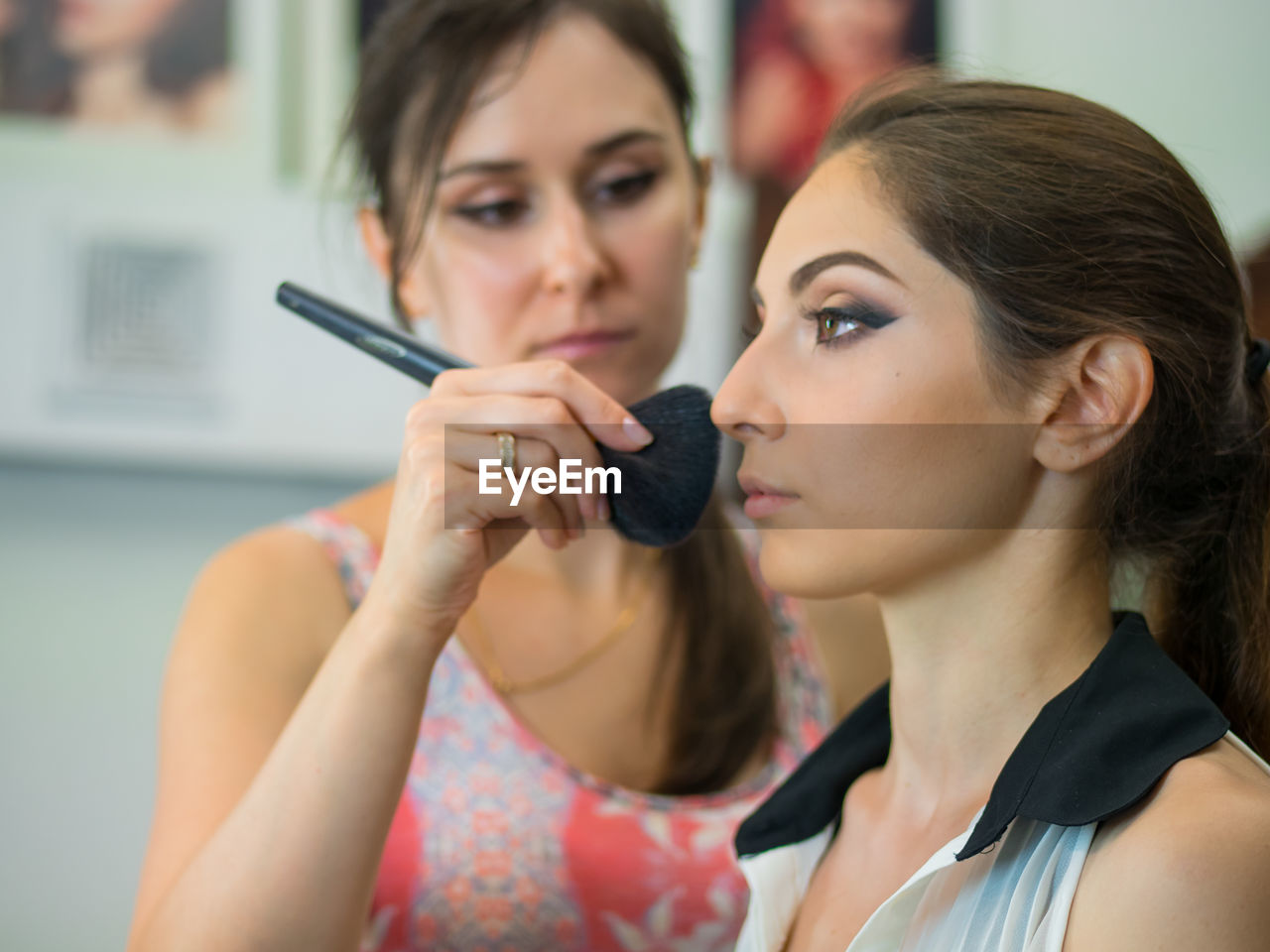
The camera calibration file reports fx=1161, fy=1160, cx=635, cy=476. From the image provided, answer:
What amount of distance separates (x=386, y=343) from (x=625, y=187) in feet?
0.80

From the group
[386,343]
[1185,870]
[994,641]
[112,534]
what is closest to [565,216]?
[386,343]

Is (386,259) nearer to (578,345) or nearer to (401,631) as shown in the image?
(578,345)

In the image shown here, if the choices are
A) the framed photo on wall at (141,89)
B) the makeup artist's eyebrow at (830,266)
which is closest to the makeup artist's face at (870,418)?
the makeup artist's eyebrow at (830,266)

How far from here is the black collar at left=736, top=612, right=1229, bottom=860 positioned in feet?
1.64

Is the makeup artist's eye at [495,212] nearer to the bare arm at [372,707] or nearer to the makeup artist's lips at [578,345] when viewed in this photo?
the makeup artist's lips at [578,345]

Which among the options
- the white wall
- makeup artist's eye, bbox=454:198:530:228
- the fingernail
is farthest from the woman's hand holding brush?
the white wall

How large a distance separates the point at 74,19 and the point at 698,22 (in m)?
0.64

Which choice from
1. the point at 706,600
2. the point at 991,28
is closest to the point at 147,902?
the point at 706,600

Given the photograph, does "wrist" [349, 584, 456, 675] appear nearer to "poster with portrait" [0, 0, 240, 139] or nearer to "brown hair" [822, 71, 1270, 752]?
"brown hair" [822, 71, 1270, 752]

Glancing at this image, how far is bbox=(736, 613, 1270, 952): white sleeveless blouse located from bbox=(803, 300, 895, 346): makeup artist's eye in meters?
0.20

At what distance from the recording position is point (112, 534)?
119 cm

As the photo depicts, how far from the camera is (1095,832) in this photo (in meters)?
0.50

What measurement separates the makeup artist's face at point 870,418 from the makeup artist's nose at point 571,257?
0.21 m

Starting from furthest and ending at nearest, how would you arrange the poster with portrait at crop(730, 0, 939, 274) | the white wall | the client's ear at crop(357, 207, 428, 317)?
Result: the poster with portrait at crop(730, 0, 939, 274) < the white wall < the client's ear at crop(357, 207, 428, 317)
